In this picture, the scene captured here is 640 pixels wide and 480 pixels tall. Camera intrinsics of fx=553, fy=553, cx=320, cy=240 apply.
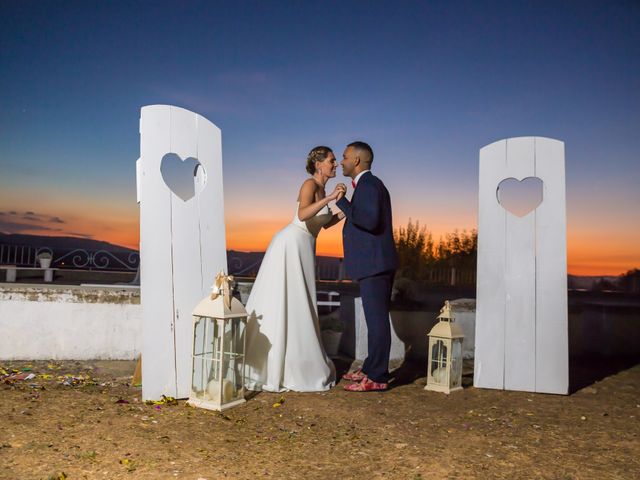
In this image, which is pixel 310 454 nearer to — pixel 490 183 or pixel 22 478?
pixel 22 478

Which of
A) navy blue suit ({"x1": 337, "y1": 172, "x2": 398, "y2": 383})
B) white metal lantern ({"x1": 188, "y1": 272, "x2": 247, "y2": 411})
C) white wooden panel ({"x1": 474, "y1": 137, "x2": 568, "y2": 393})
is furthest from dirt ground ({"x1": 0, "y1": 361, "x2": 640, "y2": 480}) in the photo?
navy blue suit ({"x1": 337, "y1": 172, "x2": 398, "y2": 383})

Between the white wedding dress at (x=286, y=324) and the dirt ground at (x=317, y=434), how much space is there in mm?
173

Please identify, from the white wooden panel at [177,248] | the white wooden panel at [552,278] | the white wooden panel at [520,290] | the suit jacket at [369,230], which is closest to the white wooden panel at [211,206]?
the white wooden panel at [177,248]

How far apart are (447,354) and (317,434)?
1597mm

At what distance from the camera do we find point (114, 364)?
16.6 feet

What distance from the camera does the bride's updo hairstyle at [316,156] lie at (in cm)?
460

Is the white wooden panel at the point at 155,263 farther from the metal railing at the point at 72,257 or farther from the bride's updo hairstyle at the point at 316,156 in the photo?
the metal railing at the point at 72,257

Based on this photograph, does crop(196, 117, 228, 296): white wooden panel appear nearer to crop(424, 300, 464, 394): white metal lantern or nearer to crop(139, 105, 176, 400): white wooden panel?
crop(139, 105, 176, 400): white wooden panel

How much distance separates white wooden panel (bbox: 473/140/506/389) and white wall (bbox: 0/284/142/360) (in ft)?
10.3

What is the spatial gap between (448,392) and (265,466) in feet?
6.92

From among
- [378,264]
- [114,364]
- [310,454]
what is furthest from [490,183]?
[114,364]

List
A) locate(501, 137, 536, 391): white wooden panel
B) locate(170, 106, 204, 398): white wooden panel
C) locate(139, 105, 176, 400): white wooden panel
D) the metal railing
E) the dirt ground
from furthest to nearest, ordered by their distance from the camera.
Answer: the metal railing → locate(501, 137, 536, 391): white wooden panel → locate(170, 106, 204, 398): white wooden panel → locate(139, 105, 176, 400): white wooden panel → the dirt ground

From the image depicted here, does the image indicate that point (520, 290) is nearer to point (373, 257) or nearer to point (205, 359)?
point (373, 257)

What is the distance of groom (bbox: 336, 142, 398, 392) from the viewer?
430 cm
